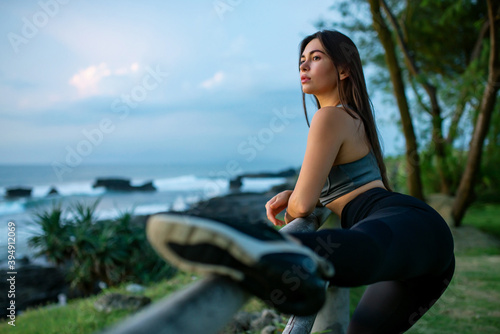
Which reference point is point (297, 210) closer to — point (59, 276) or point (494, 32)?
point (494, 32)

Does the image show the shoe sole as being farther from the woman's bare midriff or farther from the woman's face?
the woman's face

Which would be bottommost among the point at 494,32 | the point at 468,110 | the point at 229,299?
the point at 229,299

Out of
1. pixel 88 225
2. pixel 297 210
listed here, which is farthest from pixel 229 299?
pixel 88 225

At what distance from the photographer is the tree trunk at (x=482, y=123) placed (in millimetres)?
4632

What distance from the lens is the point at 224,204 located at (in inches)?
432

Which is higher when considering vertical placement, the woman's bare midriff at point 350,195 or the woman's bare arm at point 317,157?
the woman's bare arm at point 317,157

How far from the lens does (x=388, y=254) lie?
2.54 ft

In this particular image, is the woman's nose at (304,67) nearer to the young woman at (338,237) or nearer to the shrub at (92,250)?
the young woman at (338,237)

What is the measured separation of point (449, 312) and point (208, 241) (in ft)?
9.57

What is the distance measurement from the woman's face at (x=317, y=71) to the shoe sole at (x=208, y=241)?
0.97 metres

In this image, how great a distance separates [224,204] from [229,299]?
10544 millimetres

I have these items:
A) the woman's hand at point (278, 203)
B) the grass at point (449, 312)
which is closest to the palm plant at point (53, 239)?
the grass at point (449, 312)

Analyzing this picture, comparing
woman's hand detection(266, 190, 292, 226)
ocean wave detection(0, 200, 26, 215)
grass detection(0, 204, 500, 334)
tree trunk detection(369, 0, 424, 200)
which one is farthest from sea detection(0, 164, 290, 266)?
woman's hand detection(266, 190, 292, 226)

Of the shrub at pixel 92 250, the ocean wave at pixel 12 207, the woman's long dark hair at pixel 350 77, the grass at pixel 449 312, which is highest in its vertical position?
the ocean wave at pixel 12 207
